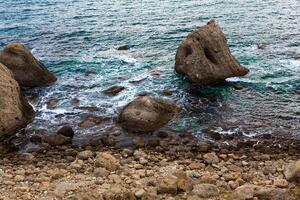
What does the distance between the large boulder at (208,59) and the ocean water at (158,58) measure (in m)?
0.97

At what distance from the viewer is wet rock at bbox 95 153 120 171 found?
80.9 feet

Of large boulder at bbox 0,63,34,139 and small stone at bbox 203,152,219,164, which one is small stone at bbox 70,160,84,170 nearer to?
large boulder at bbox 0,63,34,139

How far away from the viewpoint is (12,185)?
22.3 m

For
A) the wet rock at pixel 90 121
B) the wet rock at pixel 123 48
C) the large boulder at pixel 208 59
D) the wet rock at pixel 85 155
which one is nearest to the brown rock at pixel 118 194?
the wet rock at pixel 85 155

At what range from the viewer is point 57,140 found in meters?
29.8

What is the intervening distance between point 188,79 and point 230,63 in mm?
3950

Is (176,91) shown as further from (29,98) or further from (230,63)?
(29,98)

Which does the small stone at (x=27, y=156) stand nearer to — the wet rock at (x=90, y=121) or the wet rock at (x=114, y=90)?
the wet rock at (x=90, y=121)

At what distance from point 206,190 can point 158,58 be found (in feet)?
84.2

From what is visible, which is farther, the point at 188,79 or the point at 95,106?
the point at 188,79

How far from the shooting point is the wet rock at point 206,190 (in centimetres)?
2112

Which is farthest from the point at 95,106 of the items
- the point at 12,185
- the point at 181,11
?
the point at 181,11

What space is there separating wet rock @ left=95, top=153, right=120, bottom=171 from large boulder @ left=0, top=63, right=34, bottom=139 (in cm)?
871

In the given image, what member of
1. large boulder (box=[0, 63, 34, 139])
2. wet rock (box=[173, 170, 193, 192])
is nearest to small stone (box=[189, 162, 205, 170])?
wet rock (box=[173, 170, 193, 192])
